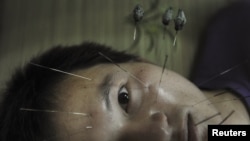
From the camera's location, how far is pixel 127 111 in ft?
1.34

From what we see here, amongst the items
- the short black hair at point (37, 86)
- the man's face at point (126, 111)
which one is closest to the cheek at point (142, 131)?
the man's face at point (126, 111)

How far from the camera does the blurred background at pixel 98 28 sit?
56cm

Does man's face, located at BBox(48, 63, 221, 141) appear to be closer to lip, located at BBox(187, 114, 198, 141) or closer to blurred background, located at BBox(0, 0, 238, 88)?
lip, located at BBox(187, 114, 198, 141)

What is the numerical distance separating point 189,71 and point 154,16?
0.11m

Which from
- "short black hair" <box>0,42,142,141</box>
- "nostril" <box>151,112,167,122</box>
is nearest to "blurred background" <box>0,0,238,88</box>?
"short black hair" <box>0,42,142,141</box>

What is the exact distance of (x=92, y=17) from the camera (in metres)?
0.61

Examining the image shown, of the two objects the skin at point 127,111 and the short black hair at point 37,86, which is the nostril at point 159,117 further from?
the short black hair at point 37,86

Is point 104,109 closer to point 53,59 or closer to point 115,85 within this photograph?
point 115,85

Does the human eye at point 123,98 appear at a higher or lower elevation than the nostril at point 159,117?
higher

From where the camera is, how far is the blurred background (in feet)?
1.84

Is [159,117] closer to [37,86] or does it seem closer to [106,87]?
[106,87]

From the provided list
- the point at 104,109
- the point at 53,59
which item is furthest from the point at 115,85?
the point at 53,59

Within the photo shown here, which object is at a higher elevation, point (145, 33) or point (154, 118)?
point (145, 33)

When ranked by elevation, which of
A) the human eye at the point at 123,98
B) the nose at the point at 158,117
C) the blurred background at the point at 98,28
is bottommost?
the nose at the point at 158,117
